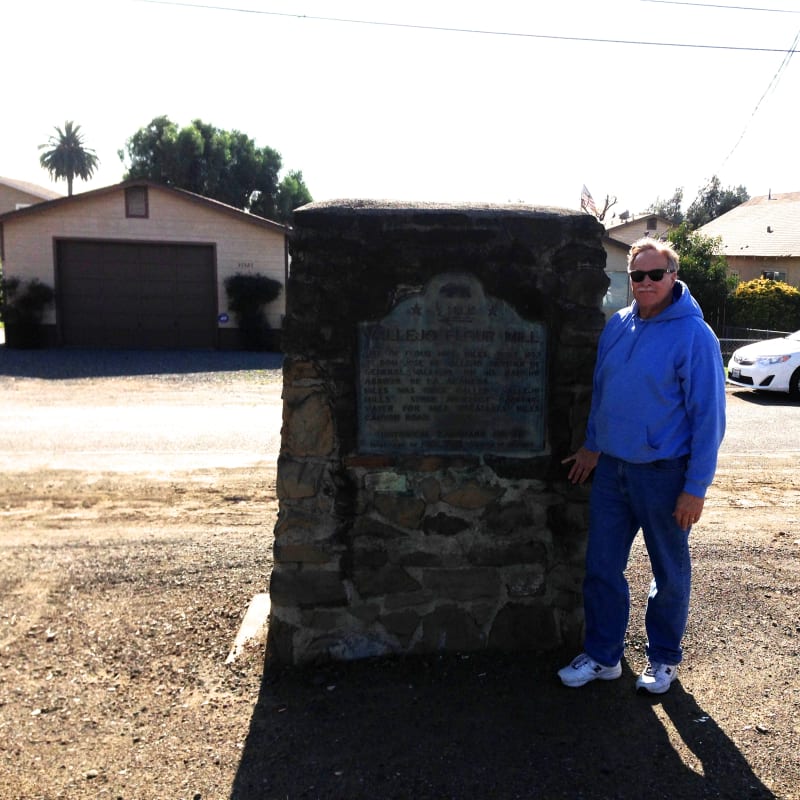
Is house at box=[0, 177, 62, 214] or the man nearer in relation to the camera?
the man

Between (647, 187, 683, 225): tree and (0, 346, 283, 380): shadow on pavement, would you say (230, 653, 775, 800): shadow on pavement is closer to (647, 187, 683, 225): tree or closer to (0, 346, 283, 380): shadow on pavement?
(0, 346, 283, 380): shadow on pavement

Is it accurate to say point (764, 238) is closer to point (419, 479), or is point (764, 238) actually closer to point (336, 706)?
point (419, 479)

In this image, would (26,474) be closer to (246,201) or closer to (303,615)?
(303,615)

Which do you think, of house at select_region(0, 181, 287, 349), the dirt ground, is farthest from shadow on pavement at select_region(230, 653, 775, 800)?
house at select_region(0, 181, 287, 349)

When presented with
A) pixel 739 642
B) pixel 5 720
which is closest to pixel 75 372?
pixel 5 720

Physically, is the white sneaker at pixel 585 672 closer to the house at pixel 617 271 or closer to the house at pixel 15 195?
the house at pixel 617 271

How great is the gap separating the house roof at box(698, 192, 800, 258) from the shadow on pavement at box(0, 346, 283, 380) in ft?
65.1

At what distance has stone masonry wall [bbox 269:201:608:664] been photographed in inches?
132

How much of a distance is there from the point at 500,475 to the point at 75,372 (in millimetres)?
12664

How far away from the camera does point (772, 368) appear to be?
12.2 m

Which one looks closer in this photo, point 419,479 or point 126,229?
point 419,479

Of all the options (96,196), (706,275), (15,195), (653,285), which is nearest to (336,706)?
(653,285)

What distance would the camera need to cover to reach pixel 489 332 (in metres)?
3.44

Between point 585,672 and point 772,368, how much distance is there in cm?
1039
